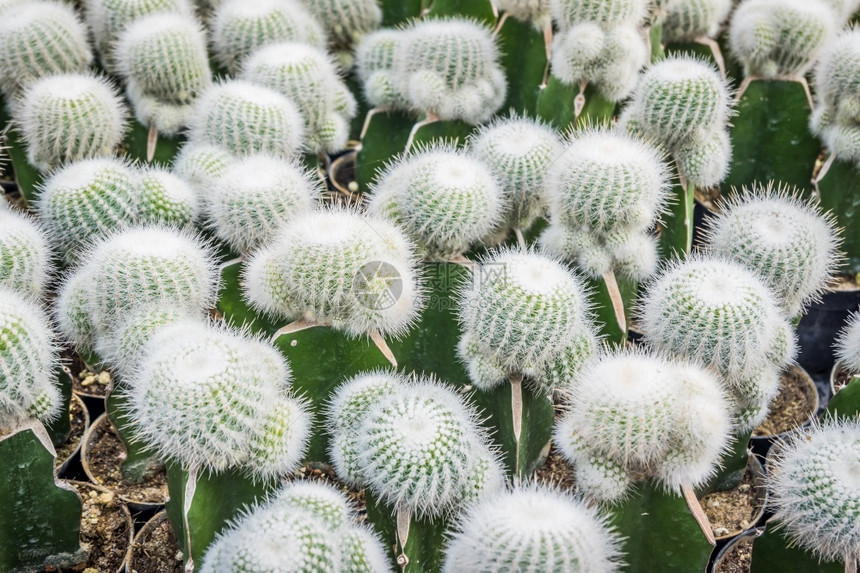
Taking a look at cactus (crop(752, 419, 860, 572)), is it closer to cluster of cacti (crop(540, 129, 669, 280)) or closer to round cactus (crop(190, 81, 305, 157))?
cluster of cacti (crop(540, 129, 669, 280))

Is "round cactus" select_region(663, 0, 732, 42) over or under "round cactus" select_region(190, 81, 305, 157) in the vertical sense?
over

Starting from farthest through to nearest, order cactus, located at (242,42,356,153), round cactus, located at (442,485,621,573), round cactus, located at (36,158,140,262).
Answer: cactus, located at (242,42,356,153) → round cactus, located at (36,158,140,262) → round cactus, located at (442,485,621,573)

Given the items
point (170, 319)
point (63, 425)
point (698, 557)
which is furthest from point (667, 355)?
point (63, 425)

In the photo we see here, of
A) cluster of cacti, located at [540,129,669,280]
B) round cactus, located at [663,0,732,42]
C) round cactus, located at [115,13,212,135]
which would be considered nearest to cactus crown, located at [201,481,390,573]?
cluster of cacti, located at [540,129,669,280]

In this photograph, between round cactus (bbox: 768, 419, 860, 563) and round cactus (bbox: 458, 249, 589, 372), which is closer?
round cactus (bbox: 768, 419, 860, 563)

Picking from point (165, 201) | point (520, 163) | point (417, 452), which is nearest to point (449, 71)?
point (520, 163)

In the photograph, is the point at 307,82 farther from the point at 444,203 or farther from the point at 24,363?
the point at 24,363

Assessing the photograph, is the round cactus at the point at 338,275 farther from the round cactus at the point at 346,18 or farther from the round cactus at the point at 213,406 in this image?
the round cactus at the point at 346,18
